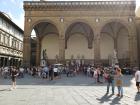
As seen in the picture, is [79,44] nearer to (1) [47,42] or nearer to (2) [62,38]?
(1) [47,42]

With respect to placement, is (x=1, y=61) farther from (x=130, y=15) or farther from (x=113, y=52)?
(x=130, y=15)

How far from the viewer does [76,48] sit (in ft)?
122

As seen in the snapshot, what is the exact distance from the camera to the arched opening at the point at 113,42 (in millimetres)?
35281

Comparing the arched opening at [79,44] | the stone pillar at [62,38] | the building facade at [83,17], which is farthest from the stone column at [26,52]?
the arched opening at [79,44]

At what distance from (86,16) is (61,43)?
15.6 ft

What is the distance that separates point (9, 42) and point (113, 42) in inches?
626

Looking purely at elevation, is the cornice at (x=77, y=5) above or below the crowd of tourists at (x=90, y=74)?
above

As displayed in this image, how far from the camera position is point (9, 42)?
123 feet

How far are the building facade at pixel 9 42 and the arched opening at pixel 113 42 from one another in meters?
14.1

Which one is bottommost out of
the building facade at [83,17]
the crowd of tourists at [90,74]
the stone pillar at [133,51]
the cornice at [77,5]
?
the crowd of tourists at [90,74]

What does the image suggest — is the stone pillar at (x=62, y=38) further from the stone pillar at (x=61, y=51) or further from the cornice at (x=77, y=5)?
the cornice at (x=77, y=5)

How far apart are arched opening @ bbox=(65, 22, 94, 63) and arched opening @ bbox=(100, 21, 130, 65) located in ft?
6.64

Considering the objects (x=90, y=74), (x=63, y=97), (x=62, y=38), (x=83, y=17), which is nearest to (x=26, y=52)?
(x=62, y=38)

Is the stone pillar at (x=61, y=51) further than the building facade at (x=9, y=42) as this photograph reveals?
No
